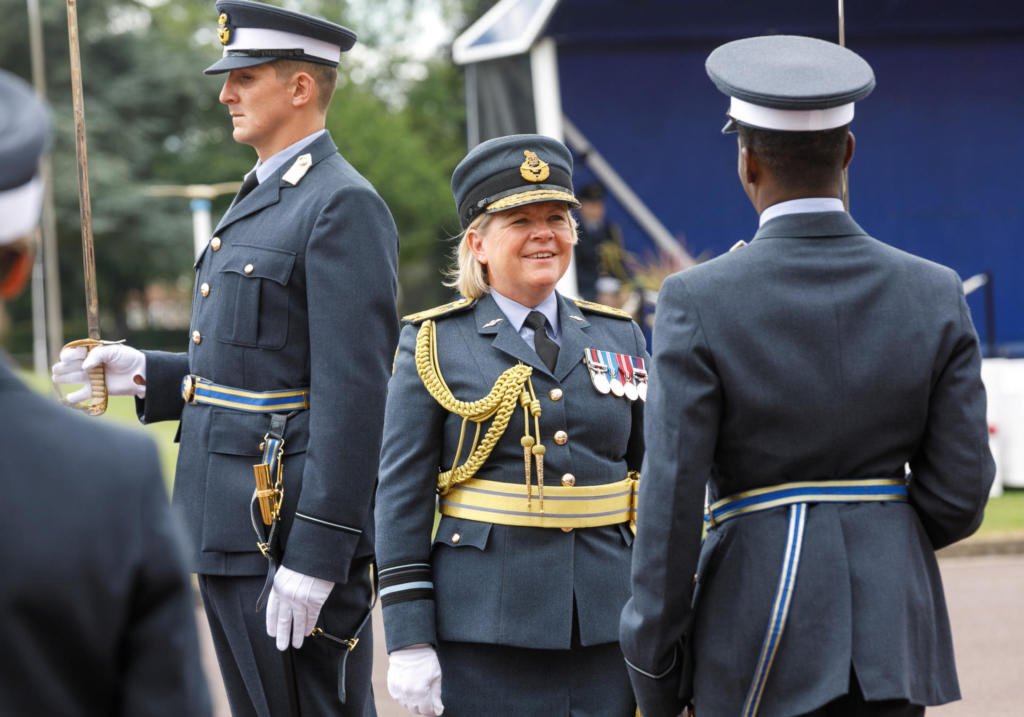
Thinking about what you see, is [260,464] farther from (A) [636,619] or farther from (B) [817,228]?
(B) [817,228]

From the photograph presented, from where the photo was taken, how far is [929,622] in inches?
94.3

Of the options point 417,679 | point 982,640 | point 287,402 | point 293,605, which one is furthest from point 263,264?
point 982,640

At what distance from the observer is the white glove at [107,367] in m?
3.46

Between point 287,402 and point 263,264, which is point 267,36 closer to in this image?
point 263,264

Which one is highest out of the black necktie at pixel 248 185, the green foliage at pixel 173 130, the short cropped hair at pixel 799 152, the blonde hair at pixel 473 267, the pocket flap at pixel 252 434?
the green foliage at pixel 173 130

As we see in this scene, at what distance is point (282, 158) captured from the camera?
3531 mm

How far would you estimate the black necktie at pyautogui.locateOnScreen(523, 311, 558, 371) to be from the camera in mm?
3200

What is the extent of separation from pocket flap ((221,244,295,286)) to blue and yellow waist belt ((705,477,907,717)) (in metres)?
1.31

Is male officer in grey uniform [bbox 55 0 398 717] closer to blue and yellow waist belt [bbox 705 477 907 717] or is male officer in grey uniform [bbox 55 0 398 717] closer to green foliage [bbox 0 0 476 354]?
blue and yellow waist belt [bbox 705 477 907 717]

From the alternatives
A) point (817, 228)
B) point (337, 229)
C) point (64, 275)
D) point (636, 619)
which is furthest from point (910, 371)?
point (64, 275)

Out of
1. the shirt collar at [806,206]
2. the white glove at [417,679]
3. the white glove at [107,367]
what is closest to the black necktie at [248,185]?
the white glove at [107,367]

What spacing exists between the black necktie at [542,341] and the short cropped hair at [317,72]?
73 cm

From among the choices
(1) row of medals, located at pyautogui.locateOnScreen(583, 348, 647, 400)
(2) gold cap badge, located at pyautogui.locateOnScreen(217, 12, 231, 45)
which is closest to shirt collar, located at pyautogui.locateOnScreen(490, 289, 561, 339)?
(1) row of medals, located at pyautogui.locateOnScreen(583, 348, 647, 400)

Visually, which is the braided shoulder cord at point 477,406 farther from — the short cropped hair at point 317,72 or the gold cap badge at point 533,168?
the short cropped hair at point 317,72
